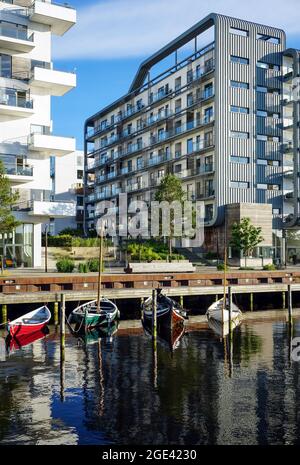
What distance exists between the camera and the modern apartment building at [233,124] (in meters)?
74.1

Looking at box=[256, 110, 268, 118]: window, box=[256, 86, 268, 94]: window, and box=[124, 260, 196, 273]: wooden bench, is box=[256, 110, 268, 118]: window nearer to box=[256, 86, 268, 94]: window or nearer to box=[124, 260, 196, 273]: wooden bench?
box=[256, 86, 268, 94]: window

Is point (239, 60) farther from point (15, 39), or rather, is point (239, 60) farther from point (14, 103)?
point (14, 103)

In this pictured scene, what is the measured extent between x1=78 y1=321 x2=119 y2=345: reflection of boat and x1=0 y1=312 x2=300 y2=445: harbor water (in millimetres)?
242

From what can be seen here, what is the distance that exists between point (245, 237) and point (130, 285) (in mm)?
25732

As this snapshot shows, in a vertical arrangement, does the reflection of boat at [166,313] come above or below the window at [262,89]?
below

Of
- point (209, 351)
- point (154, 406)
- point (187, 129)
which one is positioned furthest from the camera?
point (187, 129)

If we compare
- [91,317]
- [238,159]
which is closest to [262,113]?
[238,159]

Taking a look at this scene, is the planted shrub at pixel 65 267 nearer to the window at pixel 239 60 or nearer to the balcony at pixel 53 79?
the balcony at pixel 53 79

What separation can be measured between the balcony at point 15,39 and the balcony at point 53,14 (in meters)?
2.25

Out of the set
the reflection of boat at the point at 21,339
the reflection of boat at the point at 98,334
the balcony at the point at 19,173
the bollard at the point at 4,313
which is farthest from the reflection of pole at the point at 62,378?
the balcony at the point at 19,173

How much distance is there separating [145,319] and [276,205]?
45266mm
